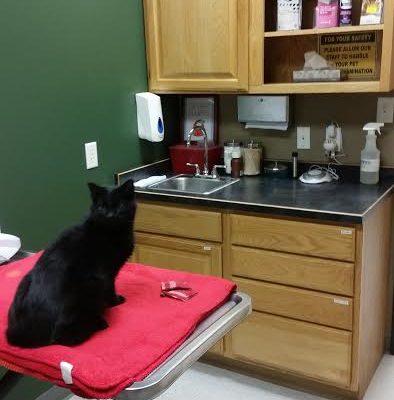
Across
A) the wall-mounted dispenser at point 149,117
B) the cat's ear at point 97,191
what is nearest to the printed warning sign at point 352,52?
the wall-mounted dispenser at point 149,117

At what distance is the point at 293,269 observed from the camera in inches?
84.4

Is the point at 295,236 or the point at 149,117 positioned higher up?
the point at 149,117

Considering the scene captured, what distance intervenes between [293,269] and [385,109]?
911mm

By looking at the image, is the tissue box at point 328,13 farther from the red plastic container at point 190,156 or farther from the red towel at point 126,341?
the red towel at point 126,341

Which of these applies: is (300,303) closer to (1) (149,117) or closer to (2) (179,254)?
(2) (179,254)

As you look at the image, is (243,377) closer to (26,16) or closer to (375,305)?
(375,305)

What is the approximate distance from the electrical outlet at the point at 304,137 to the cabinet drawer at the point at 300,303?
0.82 metres

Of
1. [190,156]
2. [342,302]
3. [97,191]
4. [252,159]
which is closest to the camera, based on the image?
[97,191]

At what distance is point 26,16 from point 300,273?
1.49m

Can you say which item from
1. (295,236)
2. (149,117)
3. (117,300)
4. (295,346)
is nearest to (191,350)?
(117,300)

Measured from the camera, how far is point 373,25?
2117 mm

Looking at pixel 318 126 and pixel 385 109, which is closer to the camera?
pixel 385 109

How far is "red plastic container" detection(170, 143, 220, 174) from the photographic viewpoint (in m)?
2.75

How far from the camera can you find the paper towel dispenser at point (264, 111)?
102 inches
